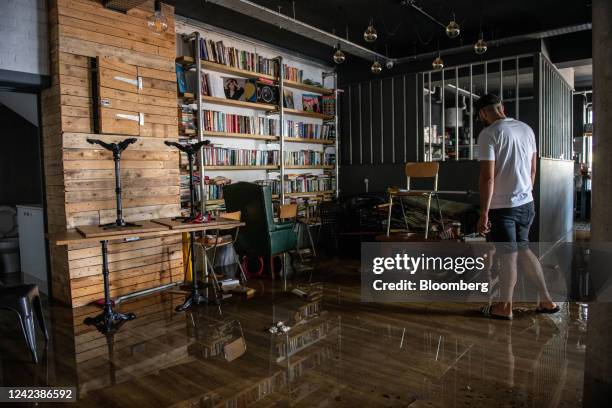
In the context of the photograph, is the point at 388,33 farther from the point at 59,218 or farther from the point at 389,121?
the point at 59,218

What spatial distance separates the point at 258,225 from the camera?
194 inches

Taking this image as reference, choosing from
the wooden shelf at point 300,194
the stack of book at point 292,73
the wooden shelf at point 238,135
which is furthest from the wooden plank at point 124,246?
the stack of book at point 292,73

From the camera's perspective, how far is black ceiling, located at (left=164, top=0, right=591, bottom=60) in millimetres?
5699

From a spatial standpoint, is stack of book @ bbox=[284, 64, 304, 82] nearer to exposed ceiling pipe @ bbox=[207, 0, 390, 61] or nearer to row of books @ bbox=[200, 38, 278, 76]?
row of books @ bbox=[200, 38, 278, 76]

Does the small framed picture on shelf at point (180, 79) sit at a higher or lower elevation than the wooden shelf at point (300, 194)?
higher

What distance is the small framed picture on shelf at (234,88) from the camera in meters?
6.01

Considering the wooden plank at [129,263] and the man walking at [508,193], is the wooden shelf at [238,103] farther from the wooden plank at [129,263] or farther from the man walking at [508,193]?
the man walking at [508,193]

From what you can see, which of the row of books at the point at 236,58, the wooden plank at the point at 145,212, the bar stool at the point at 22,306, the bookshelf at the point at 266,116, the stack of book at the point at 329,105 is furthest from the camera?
the stack of book at the point at 329,105

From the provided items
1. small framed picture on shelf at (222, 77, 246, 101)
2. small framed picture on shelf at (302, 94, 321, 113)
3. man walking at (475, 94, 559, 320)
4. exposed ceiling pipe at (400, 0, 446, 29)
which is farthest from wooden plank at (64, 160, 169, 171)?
exposed ceiling pipe at (400, 0, 446, 29)

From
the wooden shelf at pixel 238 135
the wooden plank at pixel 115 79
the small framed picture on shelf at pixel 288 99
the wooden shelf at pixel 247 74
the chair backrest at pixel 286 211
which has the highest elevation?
the wooden shelf at pixel 247 74

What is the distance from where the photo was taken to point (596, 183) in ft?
5.86

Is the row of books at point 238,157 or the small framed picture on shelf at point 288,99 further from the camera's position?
the small framed picture on shelf at point 288,99

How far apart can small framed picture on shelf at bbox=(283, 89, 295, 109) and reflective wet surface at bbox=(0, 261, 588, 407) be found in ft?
12.3

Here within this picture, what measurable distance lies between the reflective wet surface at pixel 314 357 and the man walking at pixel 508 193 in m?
0.51
